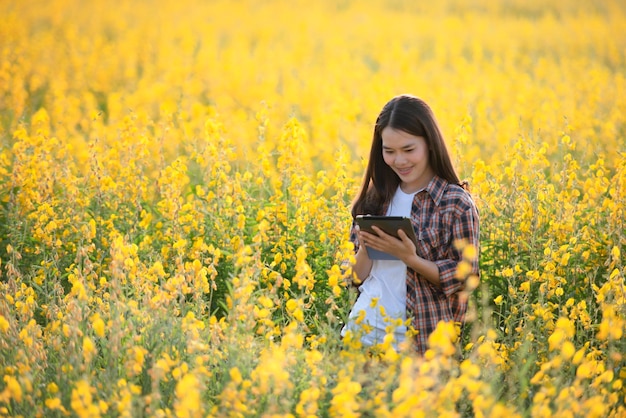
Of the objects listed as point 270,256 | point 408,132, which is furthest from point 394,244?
point 270,256

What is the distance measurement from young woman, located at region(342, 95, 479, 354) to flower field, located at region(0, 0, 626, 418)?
15cm

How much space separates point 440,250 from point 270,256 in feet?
4.18

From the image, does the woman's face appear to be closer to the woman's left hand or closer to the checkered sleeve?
the checkered sleeve

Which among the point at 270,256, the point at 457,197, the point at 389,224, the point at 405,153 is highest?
the point at 405,153

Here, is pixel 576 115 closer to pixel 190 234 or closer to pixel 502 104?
pixel 502 104

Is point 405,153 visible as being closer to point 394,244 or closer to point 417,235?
point 417,235

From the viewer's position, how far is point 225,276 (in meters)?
4.47

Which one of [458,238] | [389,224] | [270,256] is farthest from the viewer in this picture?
[270,256]

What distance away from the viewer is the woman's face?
11.7 feet

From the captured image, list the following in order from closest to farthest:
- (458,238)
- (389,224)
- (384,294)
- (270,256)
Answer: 1. (389,224)
2. (458,238)
3. (384,294)
4. (270,256)

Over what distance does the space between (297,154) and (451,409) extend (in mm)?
2573

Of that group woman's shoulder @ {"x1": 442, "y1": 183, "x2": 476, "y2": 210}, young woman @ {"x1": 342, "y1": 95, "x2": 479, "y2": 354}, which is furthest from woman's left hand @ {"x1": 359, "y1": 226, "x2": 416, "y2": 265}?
woman's shoulder @ {"x1": 442, "y1": 183, "x2": 476, "y2": 210}

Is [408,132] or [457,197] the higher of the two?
[408,132]

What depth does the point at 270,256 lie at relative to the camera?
4.50 meters
